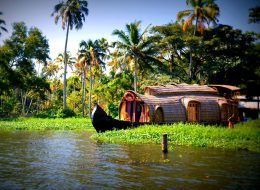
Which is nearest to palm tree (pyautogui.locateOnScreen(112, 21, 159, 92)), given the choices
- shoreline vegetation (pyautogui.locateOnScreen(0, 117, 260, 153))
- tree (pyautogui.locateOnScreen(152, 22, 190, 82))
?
tree (pyautogui.locateOnScreen(152, 22, 190, 82))

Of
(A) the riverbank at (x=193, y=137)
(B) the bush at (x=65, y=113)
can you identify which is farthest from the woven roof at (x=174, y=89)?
(B) the bush at (x=65, y=113)

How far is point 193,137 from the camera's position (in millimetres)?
15727

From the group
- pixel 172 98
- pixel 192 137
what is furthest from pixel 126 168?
pixel 172 98

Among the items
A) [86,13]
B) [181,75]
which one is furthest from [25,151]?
[86,13]

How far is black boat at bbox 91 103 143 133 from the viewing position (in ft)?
62.8

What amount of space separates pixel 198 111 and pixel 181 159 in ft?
36.7

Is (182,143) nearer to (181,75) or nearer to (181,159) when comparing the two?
(181,159)

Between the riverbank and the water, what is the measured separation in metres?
1.09

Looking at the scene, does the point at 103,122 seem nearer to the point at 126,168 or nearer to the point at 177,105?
the point at 177,105

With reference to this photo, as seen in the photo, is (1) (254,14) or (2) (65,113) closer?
(1) (254,14)

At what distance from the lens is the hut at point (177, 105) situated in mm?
21219

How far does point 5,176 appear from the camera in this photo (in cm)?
889

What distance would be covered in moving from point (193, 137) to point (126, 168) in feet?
22.4

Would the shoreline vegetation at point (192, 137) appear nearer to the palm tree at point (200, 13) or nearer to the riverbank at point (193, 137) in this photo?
the riverbank at point (193, 137)
